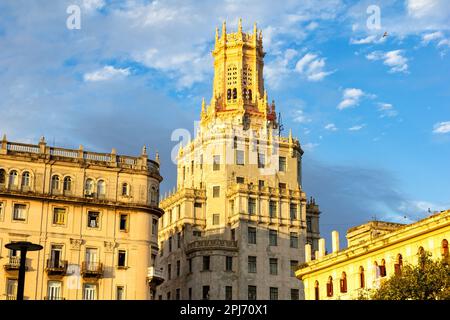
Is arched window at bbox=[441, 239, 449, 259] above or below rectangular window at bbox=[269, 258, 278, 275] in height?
below

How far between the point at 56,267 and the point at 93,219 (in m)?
6.89

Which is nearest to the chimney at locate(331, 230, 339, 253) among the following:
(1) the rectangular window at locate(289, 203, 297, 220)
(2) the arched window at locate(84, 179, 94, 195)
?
(2) the arched window at locate(84, 179, 94, 195)

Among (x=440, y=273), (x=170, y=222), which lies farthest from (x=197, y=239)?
(x=440, y=273)

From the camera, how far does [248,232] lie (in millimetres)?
109750

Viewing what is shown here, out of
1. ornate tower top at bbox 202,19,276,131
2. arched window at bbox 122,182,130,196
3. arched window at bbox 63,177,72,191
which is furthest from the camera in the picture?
ornate tower top at bbox 202,19,276,131

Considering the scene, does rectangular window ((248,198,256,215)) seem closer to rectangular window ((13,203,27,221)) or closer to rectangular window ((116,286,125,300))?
rectangular window ((116,286,125,300))

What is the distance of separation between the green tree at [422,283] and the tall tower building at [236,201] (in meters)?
56.1

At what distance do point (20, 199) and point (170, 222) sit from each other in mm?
44397

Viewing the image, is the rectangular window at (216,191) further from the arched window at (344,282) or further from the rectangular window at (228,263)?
the arched window at (344,282)

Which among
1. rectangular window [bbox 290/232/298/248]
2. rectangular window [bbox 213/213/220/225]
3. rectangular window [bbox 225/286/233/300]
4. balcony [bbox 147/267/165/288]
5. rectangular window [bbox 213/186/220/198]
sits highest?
rectangular window [bbox 213/186/220/198]

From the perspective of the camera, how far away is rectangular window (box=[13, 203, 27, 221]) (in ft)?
256

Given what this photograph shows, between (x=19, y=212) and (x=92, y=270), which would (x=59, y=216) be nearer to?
(x=19, y=212)

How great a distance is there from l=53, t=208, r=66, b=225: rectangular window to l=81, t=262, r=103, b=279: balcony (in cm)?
530
